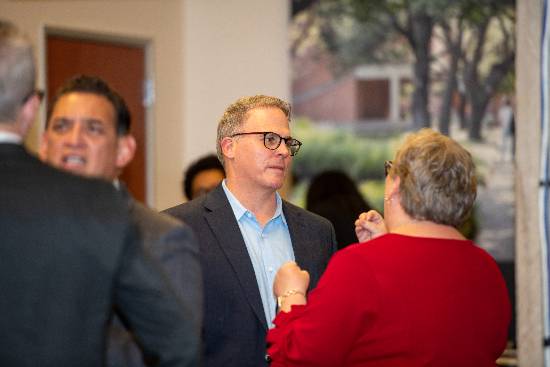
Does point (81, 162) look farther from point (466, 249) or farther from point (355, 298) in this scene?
point (466, 249)

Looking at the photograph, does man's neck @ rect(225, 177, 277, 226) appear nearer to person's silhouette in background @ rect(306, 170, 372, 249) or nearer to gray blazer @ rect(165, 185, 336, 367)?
gray blazer @ rect(165, 185, 336, 367)

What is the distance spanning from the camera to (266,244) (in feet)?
9.32

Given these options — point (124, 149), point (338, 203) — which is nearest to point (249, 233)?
point (124, 149)

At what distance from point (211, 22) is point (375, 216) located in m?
3.42

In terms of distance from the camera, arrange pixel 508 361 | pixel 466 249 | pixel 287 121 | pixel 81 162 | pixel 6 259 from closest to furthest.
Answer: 1. pixel 6 259
2. pixel 81 162
3. pixel 466 249
4. pixel 287 121
5. pixel 508 361

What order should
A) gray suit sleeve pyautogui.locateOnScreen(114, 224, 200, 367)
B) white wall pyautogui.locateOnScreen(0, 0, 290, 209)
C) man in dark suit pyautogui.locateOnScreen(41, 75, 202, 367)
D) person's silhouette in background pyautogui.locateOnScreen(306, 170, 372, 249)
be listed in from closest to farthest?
1. gray suit sleeve pyautogui.locateOnScreen(114, 224, 200, 367)
2. man in dark suit pyautogui.locateOnScreen(41, 75, 202, 367)
3. person's silhouette in background pyautogui.locateOnScreen(306, 170, 372, 249)
4. white wall pyautogui.locateOnScreen(0, 0, 290, 209)

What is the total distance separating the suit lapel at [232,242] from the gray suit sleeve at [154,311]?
0.77 m

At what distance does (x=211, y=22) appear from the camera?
5.73 m

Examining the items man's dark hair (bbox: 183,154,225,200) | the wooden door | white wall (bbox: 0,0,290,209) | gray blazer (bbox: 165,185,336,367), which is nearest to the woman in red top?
gray blazer (bbox: 165,185,336,367)

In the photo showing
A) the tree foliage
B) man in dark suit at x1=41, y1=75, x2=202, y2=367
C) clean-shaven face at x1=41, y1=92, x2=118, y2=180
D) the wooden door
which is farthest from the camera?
the tree foliage

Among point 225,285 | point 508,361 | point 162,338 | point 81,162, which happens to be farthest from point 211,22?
point 162,338

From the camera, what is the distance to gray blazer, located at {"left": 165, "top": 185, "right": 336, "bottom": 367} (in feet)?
8.54

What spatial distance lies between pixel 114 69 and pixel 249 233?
2860 mm

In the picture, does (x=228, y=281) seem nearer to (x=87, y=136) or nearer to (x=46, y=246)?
(x=87, y=136)
